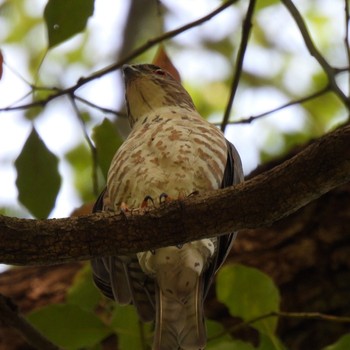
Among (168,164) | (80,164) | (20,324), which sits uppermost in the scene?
(80,164)

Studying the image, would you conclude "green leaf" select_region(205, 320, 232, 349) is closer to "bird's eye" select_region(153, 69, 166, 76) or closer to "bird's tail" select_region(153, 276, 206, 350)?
"bird's tail" select_region(153, 276, 206, 350)

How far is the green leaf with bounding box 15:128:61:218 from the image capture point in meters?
3.49

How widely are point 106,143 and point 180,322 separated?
834 mm

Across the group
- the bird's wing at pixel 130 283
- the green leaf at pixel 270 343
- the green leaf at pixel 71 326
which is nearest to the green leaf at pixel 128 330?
the green leaf at pixel 71 326

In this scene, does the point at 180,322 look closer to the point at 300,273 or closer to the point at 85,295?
the point at 85,295

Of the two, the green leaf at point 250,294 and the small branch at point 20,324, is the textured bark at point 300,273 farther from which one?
the small branch at point 20,324

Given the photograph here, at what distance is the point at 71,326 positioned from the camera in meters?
3.54

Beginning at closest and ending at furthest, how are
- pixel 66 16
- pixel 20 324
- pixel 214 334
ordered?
pixel 20 324, pixel 66 16, pixel 214 334

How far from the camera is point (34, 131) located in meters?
3.53

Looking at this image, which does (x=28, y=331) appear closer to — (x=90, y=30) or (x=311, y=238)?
(x=311, y=238)

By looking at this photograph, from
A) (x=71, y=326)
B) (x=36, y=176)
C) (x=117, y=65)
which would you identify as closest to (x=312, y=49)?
(x=117, y=65)

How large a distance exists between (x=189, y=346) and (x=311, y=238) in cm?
177

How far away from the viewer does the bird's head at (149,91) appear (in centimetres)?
428

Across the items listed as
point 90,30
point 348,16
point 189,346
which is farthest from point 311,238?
point 90,30
